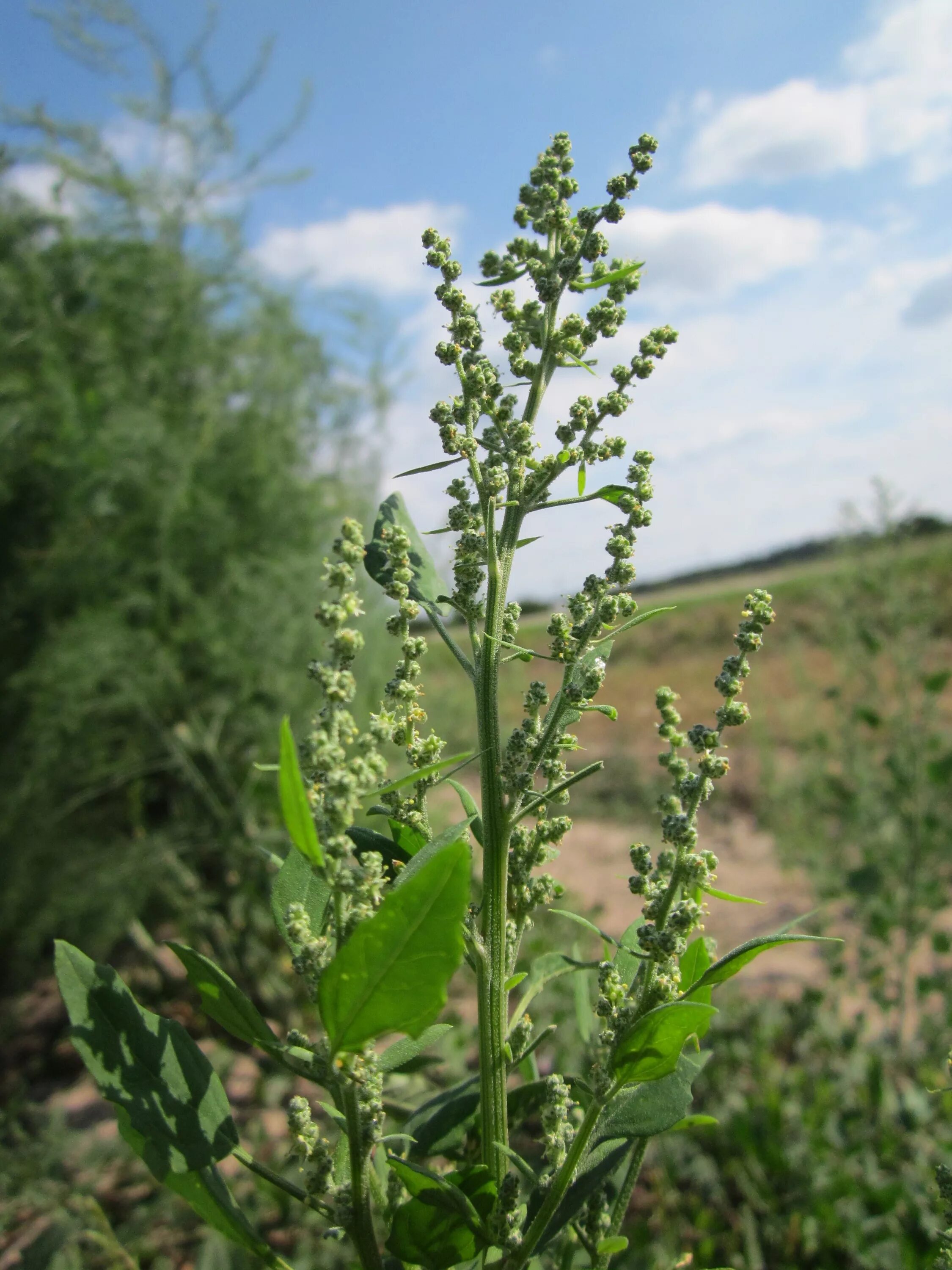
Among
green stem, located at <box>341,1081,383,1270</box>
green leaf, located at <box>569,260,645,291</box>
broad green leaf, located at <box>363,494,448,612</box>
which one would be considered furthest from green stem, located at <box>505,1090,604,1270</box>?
green leaf, located at <box>569,260,645,291</box>

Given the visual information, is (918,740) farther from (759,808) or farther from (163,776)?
(759,808)

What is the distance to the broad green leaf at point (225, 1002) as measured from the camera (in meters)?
0.66

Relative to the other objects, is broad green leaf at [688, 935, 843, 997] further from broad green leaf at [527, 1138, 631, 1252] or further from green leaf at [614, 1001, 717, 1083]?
broad green leaf at [527, 1138, 631, 1252]

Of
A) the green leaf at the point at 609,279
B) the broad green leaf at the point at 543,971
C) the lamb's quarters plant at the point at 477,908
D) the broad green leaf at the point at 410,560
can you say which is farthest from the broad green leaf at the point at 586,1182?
the green leaf at the point at 609,279

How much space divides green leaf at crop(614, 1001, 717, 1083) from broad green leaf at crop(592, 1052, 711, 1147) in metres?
0.03

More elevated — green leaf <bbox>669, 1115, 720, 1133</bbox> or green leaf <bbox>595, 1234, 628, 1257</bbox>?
green leaf <bbox>669, 1115, 720, 1133</bbox>

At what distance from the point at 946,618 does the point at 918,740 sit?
34.2 ft

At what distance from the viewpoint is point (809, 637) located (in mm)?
12789

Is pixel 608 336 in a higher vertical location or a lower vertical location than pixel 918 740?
higher

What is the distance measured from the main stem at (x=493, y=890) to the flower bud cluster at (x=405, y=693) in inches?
1.9

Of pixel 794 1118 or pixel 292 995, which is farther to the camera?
pixel 292 995

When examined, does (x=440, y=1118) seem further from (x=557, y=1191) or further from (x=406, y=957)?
(x=406, y=957)

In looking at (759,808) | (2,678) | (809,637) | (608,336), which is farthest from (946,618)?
(608,336)

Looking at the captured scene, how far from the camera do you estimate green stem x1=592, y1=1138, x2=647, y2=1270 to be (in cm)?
74
